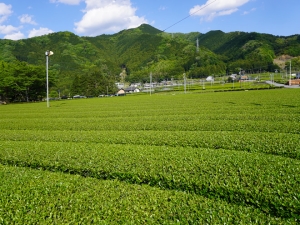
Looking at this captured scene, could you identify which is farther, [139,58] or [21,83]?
[139,58]

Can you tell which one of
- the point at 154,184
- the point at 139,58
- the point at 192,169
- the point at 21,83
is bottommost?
the point at 154,184

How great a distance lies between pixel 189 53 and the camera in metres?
162

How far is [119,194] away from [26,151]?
5020mm

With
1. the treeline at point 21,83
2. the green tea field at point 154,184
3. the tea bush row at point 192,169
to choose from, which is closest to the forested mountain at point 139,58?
the treeline at point 21,83

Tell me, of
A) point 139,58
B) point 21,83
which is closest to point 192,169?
point 21,83

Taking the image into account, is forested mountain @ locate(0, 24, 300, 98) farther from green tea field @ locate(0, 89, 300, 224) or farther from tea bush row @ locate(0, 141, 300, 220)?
green tea field @ locate(0, 89, 300, 224)

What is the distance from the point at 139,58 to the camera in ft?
586

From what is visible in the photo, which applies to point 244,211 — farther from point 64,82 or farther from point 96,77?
point 64,82

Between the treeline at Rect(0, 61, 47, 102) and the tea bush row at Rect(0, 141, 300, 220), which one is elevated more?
the treeline at Rect(0, 61, 47, 102)

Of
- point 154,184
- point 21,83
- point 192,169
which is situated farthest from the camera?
point 21,83

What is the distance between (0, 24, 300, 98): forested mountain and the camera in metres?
129


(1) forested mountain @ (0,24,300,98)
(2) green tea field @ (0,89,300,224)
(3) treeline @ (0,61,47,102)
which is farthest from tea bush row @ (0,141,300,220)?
(1) forested mountain @ (0,24,300,98)

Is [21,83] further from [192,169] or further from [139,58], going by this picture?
[139,58]

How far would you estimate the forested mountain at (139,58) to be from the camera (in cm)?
12875
